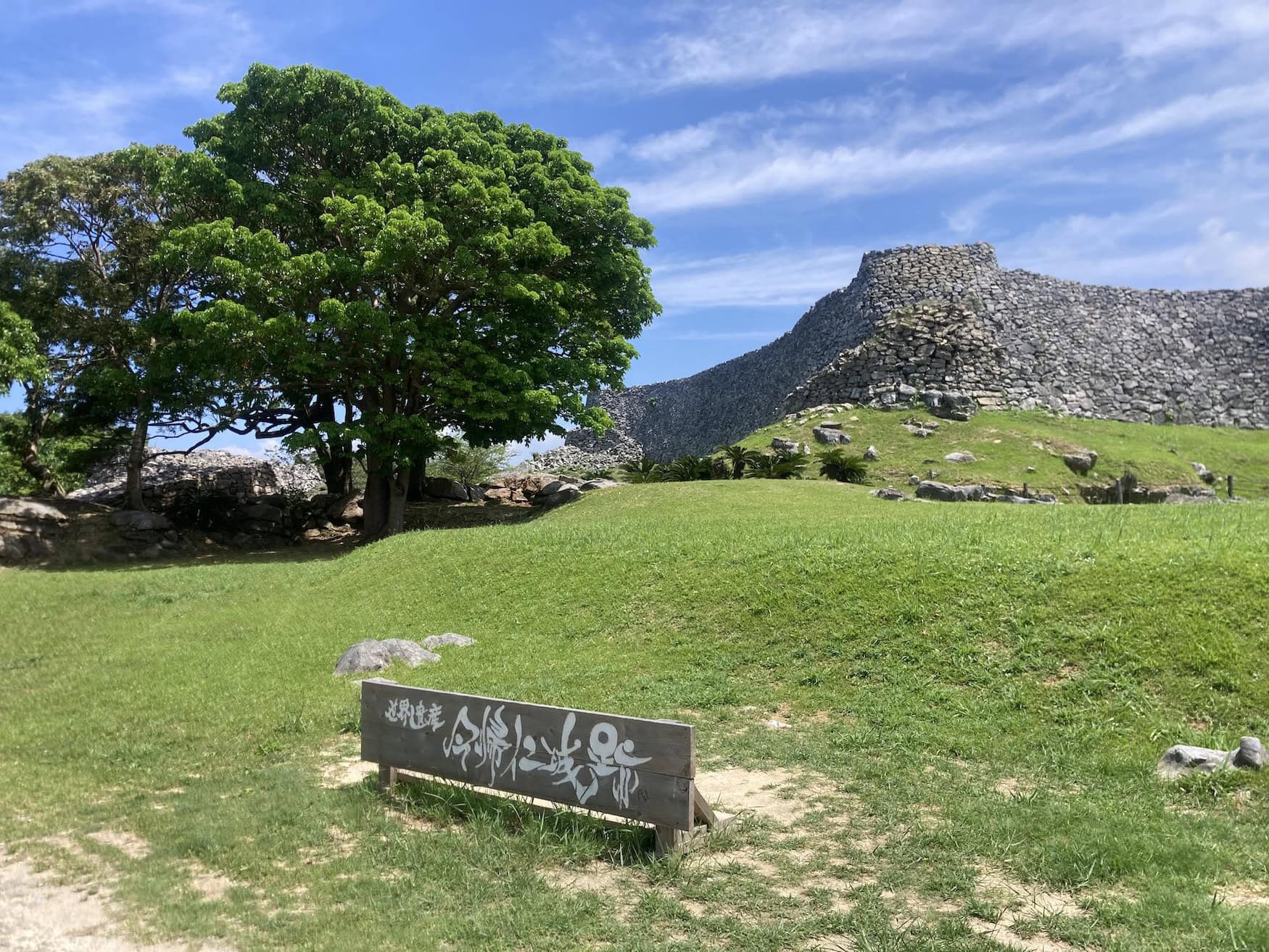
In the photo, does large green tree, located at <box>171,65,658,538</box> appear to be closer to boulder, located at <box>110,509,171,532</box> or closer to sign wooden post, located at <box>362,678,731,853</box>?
boulder, located at <box>110,509,171,532</box>

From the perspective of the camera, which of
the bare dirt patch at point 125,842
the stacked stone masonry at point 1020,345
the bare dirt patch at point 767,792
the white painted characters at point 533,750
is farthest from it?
the stacked stone masonry at point 1020,345

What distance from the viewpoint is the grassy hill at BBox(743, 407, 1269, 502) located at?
77.2ft

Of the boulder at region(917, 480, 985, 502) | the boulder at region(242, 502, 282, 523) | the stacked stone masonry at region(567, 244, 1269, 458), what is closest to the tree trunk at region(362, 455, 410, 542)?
the boulder at region(242, 502, 282, 523)

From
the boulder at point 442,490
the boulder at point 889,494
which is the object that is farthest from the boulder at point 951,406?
the boulder at point 442,490

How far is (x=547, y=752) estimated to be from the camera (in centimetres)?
518

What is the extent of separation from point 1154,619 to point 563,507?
49.3 ft

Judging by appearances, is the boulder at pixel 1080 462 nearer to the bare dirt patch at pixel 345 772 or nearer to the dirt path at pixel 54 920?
the bare dirt patch at pixel 345 772

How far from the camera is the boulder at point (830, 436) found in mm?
25953

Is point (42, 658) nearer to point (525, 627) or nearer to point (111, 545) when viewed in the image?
point (525, 627)

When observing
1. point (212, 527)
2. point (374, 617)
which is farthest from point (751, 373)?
point (374, 617)

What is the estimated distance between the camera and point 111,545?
2222 centimetres

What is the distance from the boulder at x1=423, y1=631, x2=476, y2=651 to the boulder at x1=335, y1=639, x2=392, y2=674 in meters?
0.68

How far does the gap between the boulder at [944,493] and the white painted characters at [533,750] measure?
16.1 metres

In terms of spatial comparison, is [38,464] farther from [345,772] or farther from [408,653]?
[345,772]
